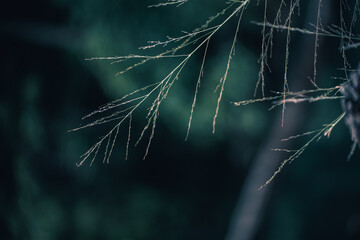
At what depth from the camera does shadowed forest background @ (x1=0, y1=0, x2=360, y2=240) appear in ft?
9.46

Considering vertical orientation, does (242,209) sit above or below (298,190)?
below

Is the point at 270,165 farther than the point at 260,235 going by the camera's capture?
No

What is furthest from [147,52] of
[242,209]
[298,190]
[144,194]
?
[298,190]

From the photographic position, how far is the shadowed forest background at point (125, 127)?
9.46 ft

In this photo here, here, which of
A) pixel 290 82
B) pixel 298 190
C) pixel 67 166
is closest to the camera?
pixel 290 82

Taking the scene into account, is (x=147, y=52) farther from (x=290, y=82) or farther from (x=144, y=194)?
(x=144, y=194)

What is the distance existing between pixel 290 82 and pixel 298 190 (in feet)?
9.33

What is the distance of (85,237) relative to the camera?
4074 millimetres

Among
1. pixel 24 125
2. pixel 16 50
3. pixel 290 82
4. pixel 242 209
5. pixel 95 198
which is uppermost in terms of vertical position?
pixel 290 82

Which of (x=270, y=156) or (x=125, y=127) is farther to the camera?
(x=125, y=127)

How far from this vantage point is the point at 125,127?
3578 millimetres

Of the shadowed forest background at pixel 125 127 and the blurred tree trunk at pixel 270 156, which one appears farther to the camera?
the blurred tree trunk at pixel 270 156

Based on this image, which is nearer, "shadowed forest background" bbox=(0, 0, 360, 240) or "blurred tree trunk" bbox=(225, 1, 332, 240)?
"shadowed forest background" bbox=(0, 0, 360, 240)

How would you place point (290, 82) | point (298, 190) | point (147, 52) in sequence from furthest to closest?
point (298, 190) → point (290, 82) → point (147, 52)
